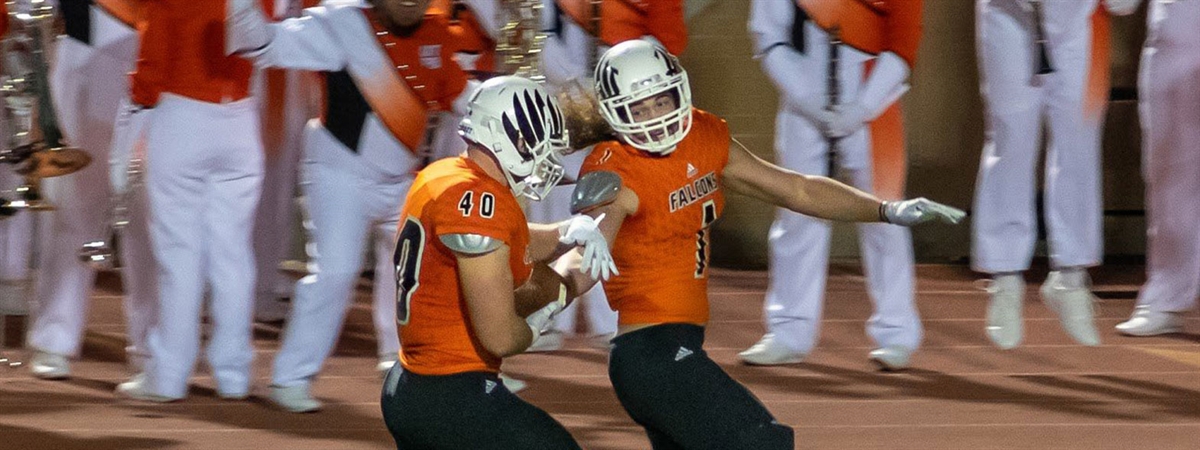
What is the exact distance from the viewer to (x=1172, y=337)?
26.0 ft

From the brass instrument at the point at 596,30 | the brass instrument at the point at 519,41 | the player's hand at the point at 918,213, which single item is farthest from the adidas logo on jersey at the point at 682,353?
the brass instrument at the point at 596,30

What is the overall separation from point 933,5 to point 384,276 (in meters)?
3.84

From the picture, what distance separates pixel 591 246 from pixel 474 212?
0.99 ft

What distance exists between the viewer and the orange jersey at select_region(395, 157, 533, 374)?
428 cm

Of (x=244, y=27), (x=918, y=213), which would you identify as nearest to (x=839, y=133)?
(x=244, y=27)

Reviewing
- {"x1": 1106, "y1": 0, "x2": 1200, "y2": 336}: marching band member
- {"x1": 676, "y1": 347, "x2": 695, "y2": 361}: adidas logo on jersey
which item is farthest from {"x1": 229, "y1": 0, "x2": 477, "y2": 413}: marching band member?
{"x1": 1106, "y1": 0, "x2": 1200, "y2": 336}: marching band member

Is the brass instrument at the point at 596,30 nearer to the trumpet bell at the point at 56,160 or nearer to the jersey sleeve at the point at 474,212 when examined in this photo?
the trumpet bell at the point at 56,160

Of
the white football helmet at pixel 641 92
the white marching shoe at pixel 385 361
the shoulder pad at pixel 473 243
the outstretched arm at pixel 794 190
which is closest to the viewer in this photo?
the shoulder pad at pixel 473 243

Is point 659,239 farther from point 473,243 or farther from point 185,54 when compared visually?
point 185,54

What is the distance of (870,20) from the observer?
7.20 metres

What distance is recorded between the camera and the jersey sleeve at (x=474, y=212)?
4.21 metres

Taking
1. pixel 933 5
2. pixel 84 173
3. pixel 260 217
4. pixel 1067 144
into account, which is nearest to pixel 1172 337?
pixel 1067 144

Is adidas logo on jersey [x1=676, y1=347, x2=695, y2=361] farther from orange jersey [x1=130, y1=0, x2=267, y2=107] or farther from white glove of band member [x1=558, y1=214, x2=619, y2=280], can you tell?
orange jersey [x1=130, y1=0, x2=267, y2=107]

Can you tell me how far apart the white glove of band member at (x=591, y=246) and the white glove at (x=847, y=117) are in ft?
9.56
